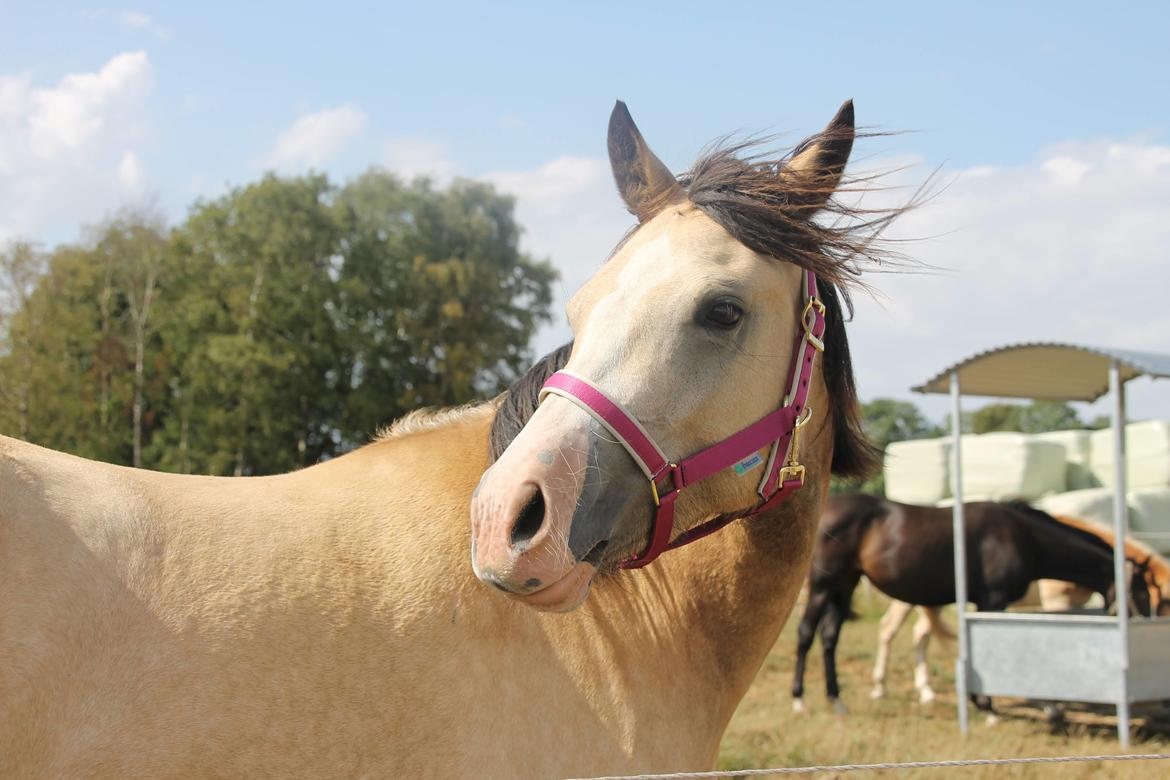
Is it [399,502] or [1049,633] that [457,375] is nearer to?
[1049,633]

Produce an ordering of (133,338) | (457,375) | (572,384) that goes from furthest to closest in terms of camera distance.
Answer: (457,375) → (133,338) → (572,384)

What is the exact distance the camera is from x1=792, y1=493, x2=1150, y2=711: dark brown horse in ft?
33.2

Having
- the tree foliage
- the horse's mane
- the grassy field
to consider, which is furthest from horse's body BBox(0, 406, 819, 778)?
the tree foliage

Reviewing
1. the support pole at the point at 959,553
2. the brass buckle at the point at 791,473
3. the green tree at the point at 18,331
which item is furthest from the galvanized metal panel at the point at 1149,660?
the green tree at the point at 18,331

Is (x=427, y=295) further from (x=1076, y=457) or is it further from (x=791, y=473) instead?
A: (x=791, y=473)

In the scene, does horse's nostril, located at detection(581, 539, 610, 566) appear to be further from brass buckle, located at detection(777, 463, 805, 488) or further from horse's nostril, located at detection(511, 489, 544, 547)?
brass buckle, located at detection(777, 463, 805, 488)

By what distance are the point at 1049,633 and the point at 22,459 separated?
28.2 ft

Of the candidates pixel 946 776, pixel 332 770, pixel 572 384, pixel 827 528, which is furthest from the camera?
pixel 827 528

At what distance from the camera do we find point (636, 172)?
2771 mm

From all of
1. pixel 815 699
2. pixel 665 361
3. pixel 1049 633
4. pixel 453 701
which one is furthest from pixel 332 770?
pixel 815 699

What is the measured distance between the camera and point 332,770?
186 cm

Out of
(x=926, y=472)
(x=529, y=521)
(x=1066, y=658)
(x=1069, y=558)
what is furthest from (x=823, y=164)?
(x=926, y=472)

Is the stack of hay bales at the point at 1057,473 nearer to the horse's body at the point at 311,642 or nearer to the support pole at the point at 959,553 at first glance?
the support pole at the point at 959,553

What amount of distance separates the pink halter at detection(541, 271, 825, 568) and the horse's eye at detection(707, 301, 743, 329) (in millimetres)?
253
